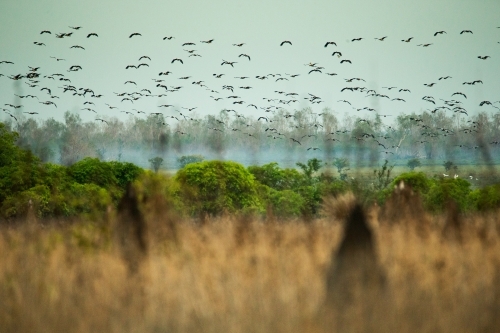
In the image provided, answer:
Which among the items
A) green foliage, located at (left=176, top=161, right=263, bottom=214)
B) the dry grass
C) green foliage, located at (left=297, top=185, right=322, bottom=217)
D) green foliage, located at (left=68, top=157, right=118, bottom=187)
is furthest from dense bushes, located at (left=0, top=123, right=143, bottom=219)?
the dry grass

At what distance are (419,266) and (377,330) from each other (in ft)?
13.7

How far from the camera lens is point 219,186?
89938mm

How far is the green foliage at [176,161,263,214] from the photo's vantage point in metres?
87.7

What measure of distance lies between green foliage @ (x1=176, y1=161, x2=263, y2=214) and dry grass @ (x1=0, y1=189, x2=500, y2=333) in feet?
215

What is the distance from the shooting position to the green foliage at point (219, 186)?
87.7 meters

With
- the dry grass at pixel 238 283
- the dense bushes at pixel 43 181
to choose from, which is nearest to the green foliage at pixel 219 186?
the dense bushes at pixel 43 181

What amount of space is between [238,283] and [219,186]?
74.9 meters

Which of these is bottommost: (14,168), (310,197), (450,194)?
(450,194)

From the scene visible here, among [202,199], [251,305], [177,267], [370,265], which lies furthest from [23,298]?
[202,199]

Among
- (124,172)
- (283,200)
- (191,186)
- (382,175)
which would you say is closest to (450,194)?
(382,175)

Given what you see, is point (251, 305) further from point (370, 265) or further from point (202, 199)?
point (202, 199)

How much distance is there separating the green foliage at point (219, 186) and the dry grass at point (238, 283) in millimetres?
65670

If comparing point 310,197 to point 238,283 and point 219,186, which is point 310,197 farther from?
point 238,283

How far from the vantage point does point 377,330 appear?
42.3 feet
